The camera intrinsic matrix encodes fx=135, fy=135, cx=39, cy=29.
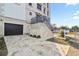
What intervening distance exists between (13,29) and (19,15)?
25 centimetres

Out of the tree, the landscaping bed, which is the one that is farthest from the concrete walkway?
the tree

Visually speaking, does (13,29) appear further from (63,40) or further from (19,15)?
(63,40)

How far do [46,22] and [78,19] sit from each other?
51 cm

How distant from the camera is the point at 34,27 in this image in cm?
227

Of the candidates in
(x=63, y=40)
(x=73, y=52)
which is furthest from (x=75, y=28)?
(x=73, y=52)

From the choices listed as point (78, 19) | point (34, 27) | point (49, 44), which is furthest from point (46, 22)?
point (78, 19)

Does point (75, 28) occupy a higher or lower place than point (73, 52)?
higher

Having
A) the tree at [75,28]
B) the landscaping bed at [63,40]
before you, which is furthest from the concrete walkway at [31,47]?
the tree at [75,28]

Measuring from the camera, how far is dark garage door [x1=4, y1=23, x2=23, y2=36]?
218 centimetres

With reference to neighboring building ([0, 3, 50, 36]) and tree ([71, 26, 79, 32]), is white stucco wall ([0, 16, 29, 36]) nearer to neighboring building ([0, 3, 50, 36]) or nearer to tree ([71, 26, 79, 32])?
neighboring building ([0, 3, 50, 36])

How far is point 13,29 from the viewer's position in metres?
2.24

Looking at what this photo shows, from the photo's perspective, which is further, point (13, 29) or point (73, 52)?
point (13, 29)

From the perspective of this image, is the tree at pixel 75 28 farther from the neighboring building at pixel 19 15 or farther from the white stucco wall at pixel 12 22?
the white stucco wall at pixel 12 22

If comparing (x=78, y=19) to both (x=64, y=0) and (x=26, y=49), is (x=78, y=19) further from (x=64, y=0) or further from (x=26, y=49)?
(x=26, y=49)
